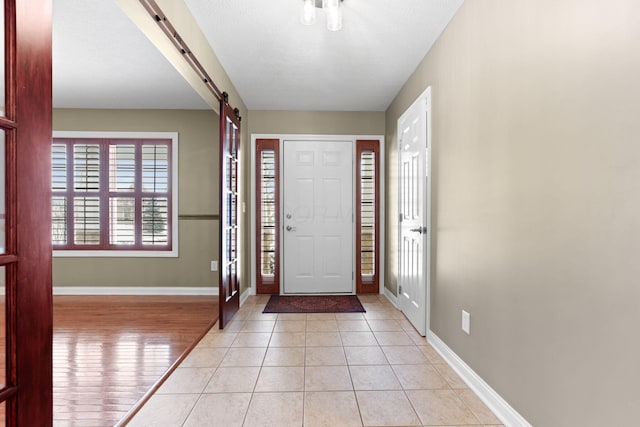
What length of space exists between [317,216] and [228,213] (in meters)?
1.43

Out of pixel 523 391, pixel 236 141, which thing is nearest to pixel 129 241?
pixel 236 141

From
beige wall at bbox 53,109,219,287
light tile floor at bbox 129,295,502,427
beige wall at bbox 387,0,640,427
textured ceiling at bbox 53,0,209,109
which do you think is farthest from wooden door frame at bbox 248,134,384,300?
beige wall at bbox 387,0,640,427

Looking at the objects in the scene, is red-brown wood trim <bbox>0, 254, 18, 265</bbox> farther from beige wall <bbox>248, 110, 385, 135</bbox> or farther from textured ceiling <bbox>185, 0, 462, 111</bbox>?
beige wall <bbox>248, 110, 385, 135</bbox>

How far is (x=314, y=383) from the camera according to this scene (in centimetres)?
A: 219

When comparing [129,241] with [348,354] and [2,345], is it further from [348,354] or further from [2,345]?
[2,345]

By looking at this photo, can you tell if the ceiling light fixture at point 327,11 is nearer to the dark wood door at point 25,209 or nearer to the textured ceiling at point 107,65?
the textured ceiling at point 107,65

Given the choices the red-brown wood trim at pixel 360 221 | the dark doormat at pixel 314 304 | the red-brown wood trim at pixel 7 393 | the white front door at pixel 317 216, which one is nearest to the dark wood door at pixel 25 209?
the red-brown wood trim at pixel 7 393

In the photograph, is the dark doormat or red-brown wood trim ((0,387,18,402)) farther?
the dark doormat

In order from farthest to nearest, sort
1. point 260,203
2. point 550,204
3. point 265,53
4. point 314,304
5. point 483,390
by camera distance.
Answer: point 260,203, point 314,304, point 265,53, point 483,390, point 550,204

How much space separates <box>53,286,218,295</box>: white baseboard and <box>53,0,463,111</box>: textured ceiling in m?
2.26

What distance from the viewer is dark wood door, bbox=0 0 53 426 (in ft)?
3.25

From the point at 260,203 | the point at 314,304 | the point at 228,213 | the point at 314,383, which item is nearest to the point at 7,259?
the point at 314,383

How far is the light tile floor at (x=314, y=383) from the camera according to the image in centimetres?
183

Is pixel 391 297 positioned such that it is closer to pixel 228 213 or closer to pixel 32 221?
pixel 228 213
